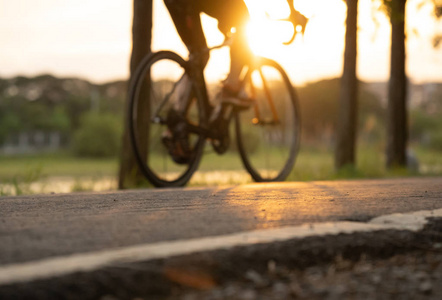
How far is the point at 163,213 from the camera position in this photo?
2.48 metres

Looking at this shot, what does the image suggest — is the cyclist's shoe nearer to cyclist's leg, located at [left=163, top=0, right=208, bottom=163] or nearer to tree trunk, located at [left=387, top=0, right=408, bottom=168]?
cyclist's leg, located at [left=163, top=0, right=208, bottom=163]

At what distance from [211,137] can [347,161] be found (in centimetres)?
381

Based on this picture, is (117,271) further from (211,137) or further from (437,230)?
(211,137)

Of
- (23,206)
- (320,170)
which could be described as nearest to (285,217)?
(23,206)

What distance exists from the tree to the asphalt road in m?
5.95

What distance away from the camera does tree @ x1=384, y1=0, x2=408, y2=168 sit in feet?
30.1

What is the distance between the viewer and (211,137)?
191 inches

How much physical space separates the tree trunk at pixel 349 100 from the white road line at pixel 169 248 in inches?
236

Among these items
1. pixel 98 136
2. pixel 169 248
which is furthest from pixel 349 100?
pixel 98 136

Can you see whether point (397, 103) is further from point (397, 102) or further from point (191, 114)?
point (191, 114)

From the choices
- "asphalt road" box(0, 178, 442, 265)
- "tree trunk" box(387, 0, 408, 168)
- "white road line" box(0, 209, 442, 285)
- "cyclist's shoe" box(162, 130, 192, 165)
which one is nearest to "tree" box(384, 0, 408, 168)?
"tree trunk" box(387, 0, 408, 168)

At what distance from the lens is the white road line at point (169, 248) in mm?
1546

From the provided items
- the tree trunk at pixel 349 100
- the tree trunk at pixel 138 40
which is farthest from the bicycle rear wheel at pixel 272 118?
the tree trunk at pixel 349 100

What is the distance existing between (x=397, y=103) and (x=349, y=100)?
1429 millimetres
